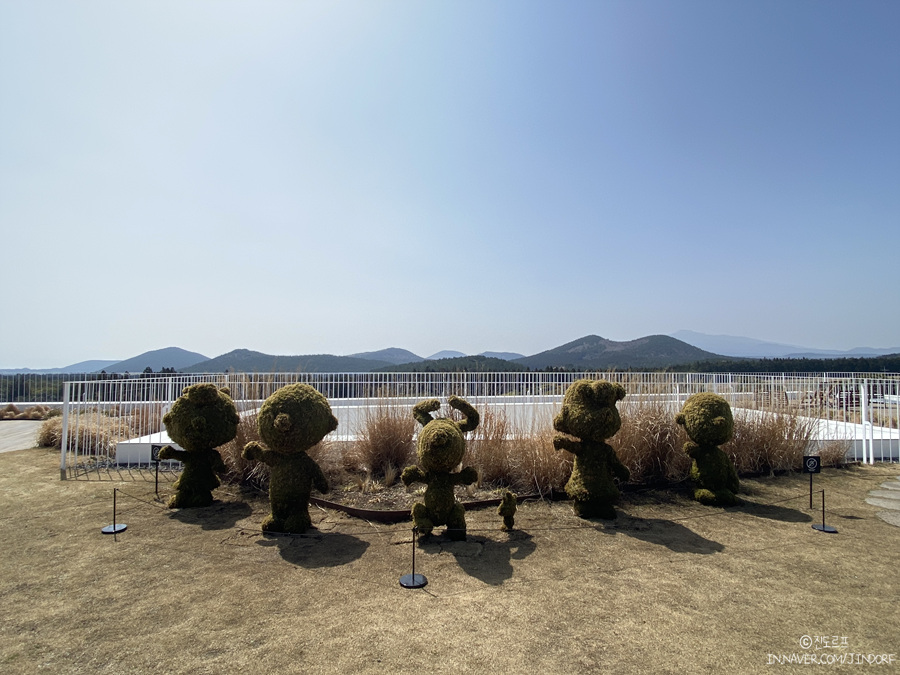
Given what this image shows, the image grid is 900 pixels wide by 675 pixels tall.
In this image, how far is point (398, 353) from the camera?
313ft

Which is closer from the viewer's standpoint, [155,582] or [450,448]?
[155,582]

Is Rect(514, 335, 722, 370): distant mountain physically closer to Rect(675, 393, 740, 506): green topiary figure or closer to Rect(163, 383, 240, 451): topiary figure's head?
Rect(675, 393, 740, 506): green topiary figure

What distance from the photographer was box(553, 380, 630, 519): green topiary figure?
4.58 m

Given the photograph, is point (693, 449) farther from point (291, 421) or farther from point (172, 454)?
point (172, 454)

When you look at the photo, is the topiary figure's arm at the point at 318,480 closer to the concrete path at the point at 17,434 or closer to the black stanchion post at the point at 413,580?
the black stanchion post at the point at 413,580

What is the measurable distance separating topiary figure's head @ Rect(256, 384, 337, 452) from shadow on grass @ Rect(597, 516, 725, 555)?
2921 mm

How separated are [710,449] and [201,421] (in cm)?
577

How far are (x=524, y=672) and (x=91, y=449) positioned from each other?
29.7 feet

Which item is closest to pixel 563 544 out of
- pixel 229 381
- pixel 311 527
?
pixel 311 527

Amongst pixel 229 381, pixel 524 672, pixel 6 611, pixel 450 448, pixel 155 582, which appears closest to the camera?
pixel 524 672

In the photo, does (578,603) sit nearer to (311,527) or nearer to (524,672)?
(524,672)

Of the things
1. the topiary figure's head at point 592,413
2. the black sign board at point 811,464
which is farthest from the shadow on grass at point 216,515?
the black sign board at point 811,464

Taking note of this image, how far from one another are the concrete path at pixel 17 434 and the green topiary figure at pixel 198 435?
21.2 ft

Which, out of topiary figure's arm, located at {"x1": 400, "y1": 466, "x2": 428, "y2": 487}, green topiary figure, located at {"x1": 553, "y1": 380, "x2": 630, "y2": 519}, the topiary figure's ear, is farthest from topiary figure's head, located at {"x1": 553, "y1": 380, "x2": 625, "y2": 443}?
the topiary figure's ear
